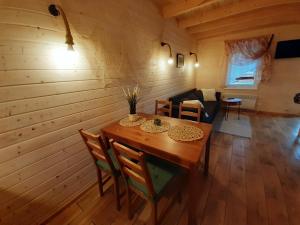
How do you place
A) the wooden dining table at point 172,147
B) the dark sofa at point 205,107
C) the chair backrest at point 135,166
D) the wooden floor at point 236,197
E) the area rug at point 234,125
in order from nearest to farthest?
the chair backrest at point 135,166, the wooden dining table at point 172,147, the wooden floor at point 236,197, the dark sofa at point 205,107, the area rug at point 234,125

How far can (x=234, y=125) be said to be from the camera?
360 centimetres

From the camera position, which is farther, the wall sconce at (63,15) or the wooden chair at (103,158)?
the wooden chair at (103,158)

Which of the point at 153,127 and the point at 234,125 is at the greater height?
the point at 153,127

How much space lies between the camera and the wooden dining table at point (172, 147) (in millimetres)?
1153

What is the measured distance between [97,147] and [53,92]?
25.5 inches

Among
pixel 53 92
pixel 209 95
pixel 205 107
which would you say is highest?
pixel 53 92

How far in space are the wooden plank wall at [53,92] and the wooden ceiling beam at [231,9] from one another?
63.5 inches

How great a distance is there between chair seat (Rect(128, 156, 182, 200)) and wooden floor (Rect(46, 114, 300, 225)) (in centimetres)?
24

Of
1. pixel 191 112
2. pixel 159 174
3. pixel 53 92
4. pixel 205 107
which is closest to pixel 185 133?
pixel 159 174

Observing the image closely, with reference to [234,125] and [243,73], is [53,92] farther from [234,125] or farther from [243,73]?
[243,73]

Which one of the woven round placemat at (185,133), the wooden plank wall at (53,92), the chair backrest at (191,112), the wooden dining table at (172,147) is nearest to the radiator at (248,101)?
the chair backrest at (191,112)

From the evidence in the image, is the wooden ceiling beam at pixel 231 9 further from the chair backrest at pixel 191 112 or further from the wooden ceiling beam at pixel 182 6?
the chair backrest at pixel 191 112

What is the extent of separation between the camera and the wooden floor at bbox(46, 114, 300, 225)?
1409 millimetres

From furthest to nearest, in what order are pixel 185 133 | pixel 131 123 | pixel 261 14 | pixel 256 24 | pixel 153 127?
1. pixel 256 24
2. pixel 261 14
3. pixel 131 123
4. pixel 153 127
5. pixel 185 133
